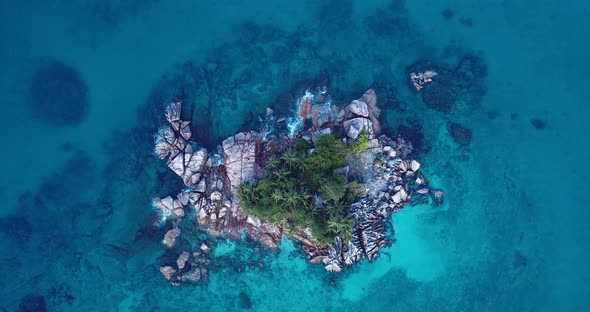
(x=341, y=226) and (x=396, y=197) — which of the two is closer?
(x=341, y=226)

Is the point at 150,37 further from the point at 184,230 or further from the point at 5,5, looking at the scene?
the point at 184,230

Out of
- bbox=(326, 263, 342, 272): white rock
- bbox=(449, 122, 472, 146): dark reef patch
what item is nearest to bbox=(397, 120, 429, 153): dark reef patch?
bbox=(449, 122, 472, 146): dark reef patch

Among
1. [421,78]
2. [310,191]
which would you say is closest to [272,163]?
[310,191]

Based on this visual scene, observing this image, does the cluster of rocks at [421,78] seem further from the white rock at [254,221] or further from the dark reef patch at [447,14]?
the white rock at [254,221]

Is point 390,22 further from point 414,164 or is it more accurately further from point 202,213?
point 202,213

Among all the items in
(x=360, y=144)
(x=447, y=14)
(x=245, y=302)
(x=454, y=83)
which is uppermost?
(x=447, y=14)

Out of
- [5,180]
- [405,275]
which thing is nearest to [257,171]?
[405,275]

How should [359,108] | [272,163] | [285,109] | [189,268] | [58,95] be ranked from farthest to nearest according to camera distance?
[58,95], [285,109], [189,268], [359,108], [272,163]
